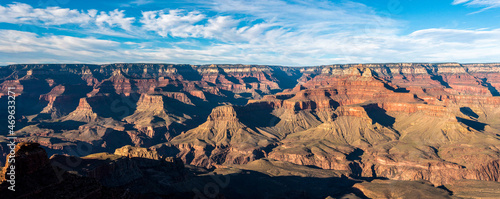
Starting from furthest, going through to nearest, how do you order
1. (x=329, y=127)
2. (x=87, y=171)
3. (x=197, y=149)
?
1. (x=329, y=127)
2. (x=197, y=149)
3. (x=87, y=171)

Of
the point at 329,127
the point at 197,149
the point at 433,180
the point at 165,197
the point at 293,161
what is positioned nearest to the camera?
the point at 165,197

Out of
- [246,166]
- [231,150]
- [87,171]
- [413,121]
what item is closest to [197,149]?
[231,150]

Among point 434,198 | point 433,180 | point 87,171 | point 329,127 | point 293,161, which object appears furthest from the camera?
point 329,127

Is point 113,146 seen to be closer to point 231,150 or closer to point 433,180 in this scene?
point 231,150

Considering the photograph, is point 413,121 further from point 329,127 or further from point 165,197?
point 165,197

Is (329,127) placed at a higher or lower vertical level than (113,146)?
higher

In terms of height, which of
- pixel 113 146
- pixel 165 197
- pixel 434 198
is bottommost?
pixel 113 146

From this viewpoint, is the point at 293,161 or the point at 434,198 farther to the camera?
the point at 293,161

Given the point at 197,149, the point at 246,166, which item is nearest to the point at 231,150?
the point at 197,149

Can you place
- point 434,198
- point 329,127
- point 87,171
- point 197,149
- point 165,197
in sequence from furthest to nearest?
1. point 329,127
2. point 197,149
3. point 434,198
4. point 87,171
5. point 165,197
